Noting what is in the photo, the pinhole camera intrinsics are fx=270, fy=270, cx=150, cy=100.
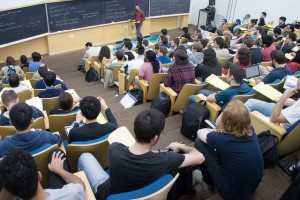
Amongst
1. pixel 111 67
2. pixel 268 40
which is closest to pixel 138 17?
pixel 111 67

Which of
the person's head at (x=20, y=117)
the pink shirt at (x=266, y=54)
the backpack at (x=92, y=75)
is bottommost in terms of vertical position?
the backpack at (x=92, y=75)

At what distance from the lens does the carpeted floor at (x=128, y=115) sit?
2.54m

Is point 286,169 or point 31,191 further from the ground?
point 31,191

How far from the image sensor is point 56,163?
2.01 meters

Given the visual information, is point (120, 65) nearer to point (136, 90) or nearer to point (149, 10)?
point (136, 90)

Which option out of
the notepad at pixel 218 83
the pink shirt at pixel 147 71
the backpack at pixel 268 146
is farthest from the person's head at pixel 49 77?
the backpack at pixel 268 146

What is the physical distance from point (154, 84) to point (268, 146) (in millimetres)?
2320

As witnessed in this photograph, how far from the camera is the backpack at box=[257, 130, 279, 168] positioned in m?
2.60

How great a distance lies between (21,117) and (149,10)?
8.83m

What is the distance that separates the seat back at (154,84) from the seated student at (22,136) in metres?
2.38

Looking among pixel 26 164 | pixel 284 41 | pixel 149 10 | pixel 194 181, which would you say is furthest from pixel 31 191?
pixel 149 10

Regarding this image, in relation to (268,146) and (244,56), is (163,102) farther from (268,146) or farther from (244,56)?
(268,146)

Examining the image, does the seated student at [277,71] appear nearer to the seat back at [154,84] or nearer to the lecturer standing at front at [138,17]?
the seat back at [154,84]

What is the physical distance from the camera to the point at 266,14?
9.99 meters
